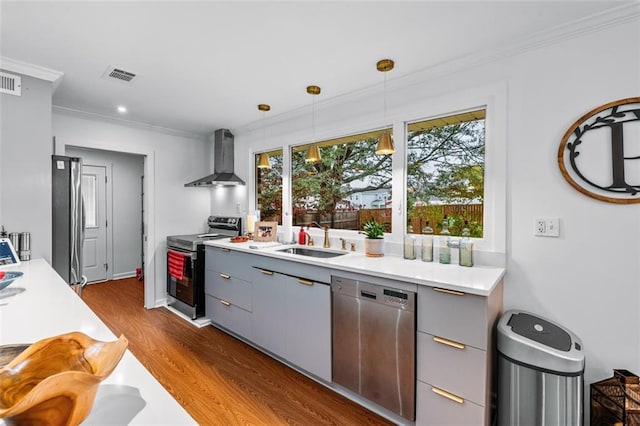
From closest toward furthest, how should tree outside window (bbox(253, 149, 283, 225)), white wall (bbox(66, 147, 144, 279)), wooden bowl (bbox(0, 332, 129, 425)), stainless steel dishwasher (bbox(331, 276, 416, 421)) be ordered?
wooden bowl (bbox(0, 332, 129, 425)) → stainless steel dishwasher (bbox(331, 276, 416, 421)) → tree outside window (bbox(253, 149, 283, 225)) → white wall (bbox(66, 147, 144, 279))

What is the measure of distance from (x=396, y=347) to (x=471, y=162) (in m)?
1.45

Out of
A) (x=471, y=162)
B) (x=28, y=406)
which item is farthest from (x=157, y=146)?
(x=28, y=406)

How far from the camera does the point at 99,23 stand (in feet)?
5.80

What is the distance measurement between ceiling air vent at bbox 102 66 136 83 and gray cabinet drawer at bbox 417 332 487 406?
289 cm

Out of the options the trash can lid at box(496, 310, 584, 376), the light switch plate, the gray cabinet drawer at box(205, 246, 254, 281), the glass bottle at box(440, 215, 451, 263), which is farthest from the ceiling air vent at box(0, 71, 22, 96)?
the light switch plate

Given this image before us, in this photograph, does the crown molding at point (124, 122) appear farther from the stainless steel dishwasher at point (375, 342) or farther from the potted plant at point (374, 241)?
the stainless steel dishwasher at point (375, 342)

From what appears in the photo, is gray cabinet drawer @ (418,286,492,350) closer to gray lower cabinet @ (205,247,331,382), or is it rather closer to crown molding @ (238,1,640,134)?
gray lower cabinet @ (205,247,331,382)

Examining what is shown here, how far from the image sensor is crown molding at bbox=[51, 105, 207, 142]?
3207mm

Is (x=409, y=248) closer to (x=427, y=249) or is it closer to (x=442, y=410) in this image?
(x=427, y=249)

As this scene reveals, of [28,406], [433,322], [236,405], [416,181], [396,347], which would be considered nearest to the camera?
[28,406]

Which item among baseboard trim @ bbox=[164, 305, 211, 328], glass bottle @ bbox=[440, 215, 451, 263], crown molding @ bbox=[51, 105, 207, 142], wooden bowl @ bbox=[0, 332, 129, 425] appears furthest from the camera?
baseboard trim @ bbox=[164, 305, 211, 328]

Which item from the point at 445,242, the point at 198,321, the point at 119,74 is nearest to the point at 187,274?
the point at 198,321

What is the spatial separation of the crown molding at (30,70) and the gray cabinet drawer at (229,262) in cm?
199

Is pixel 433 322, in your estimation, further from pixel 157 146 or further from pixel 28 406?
pixel 157 146
